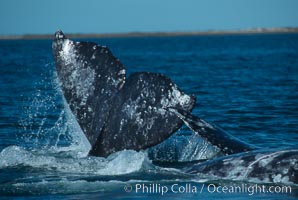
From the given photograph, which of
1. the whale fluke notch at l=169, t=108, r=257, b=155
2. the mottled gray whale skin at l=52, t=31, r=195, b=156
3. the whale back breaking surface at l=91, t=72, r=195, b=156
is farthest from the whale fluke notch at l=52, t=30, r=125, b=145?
the whale fluke notch at l=169, t=108, r=257, b=155

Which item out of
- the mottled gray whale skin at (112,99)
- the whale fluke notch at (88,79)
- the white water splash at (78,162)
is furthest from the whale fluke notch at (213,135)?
the whale fluke notch at (88,79)

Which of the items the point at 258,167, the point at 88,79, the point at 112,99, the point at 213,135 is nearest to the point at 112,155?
the point at 112,99

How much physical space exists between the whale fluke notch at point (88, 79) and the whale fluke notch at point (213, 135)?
0.90 metres

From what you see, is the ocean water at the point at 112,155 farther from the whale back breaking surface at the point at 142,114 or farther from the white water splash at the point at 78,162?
the whale back breaking surface at the point at 142,114

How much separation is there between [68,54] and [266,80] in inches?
773

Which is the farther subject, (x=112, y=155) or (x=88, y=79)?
(x=88, y=79)

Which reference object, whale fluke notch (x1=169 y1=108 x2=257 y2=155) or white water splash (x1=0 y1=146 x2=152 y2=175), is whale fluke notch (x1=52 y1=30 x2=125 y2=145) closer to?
white water splash (x1=0 y1=146 x2=152 y2=175)

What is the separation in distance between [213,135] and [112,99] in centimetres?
116

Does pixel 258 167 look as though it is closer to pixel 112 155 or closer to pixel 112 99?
pixel 112 155

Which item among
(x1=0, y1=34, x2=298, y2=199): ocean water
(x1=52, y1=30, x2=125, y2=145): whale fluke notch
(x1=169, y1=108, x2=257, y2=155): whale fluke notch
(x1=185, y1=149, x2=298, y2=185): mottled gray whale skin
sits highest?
(x1=52, y1=30, x2=125, y2=145): whale fluke notch

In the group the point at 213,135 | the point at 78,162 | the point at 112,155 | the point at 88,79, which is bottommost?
the point at 78,162

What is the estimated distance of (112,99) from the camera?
29.0 feet

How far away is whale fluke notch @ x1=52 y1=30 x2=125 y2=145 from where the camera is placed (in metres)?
8.80

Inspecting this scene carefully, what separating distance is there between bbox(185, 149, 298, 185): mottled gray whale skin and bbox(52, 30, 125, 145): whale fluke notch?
1276 millimetres
